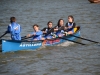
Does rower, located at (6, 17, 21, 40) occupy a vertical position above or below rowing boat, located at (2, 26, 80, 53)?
above

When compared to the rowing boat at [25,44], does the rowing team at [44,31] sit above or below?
above

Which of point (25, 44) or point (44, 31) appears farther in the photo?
point (44, 31)

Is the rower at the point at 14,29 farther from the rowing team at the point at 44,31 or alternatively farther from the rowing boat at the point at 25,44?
the rowing boat at the point at 25,44

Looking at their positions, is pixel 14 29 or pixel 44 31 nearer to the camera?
pixel 14 29

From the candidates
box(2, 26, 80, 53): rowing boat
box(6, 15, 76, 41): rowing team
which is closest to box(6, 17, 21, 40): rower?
box(6, 15, 76, 41): rowing team

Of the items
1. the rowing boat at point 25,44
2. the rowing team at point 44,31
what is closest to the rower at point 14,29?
the rowing team at point 44,31

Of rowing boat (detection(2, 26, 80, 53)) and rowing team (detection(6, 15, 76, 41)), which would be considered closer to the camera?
rowing boat (detection(2, 26, 80, 53))

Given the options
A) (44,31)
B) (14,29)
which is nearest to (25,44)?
(14,29)

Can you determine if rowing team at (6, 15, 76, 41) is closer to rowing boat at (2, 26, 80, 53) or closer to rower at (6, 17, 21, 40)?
rower at (6, 17, 21, 40)

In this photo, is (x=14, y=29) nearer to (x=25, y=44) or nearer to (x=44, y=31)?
(x=25, y=44)

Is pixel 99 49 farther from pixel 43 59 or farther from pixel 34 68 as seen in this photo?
pixel 34 68

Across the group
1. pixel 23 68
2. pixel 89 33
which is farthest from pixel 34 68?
pixel 89 33

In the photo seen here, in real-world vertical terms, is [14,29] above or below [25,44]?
above

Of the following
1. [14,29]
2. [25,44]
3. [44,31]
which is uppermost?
[14,29]
